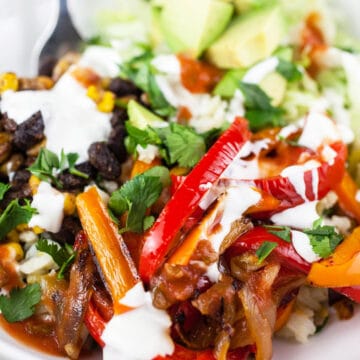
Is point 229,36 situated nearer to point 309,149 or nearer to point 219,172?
point 309,149

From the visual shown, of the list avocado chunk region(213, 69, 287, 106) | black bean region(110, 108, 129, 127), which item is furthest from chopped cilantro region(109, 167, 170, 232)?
avocado chunk region(213, 69, 287, 106)

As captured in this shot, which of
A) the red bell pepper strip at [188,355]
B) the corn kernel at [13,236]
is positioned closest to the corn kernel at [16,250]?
the corn kernel at [13,236]

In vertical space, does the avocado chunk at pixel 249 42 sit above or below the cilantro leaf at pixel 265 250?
above

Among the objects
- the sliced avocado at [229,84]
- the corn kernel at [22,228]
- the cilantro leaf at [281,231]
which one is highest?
the corn kernel at [22,228]

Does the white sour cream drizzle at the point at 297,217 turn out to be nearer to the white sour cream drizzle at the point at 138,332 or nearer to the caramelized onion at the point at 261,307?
the caramelized onion at the point at 261,307

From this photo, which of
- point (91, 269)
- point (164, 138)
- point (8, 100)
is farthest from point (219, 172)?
point (8, 100)

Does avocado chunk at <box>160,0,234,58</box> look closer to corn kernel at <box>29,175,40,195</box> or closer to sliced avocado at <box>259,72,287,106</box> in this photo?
sliced avocado at <box>259,72,287,106</box>

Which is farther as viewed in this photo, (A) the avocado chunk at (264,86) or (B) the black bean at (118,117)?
(A) the avocado chunk at (264,86)
